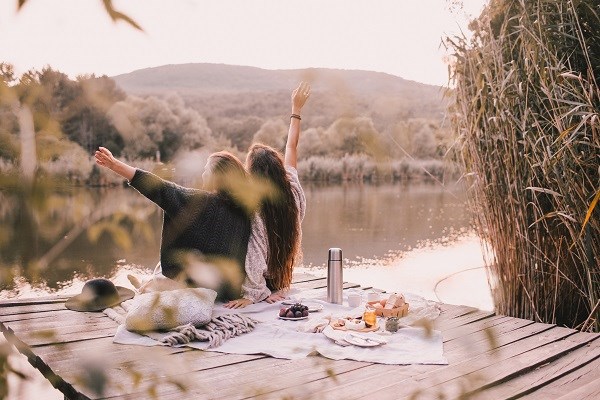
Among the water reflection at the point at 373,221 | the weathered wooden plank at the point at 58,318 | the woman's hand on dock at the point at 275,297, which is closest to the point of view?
the weathered wooden plank at the point at 58,318

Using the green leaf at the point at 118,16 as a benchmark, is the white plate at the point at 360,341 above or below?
below

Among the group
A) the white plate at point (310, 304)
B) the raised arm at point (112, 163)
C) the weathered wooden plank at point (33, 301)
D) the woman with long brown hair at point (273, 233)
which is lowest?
the weathered wooden plank at point (33, 301)

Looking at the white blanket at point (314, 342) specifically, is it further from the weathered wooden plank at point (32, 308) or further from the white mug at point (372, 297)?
the weathered wooden plank at point (32, 308)

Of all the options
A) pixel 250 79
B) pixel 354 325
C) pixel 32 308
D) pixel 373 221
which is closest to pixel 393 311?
pixel 354 325

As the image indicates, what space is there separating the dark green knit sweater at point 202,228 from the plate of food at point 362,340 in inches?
30.1

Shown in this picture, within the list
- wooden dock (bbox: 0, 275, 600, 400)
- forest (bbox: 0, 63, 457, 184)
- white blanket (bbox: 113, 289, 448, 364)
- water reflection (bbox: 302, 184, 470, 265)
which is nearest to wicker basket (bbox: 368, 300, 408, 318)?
white blanket (bbox: 113, 289, 448, 364)

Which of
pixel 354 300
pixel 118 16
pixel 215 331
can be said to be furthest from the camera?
pixel 354 300

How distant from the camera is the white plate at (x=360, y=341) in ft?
10.0

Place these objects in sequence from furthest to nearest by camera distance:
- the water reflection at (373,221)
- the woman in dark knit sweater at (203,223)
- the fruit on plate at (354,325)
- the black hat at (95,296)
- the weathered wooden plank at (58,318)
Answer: the water reflection at (373,221) → the black hat at (95,296) → the woman in dark knit sweater at (203,223) → the weathered wooden plank at (58,318) → the fruit on plate at (354,325)

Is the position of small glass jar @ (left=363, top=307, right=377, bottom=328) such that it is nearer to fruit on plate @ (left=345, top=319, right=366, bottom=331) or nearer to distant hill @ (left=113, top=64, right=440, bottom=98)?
fruit on plate @ (left=345, top=319, right=366, bottom=331)

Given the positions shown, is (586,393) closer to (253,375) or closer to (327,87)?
(253,375)

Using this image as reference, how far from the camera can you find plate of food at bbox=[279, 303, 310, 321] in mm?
3498

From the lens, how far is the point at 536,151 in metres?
3.66

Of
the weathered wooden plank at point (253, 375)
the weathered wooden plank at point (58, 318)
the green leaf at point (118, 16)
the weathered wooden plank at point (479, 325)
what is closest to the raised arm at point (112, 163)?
the weathered wooden plank at point (58, 318)
